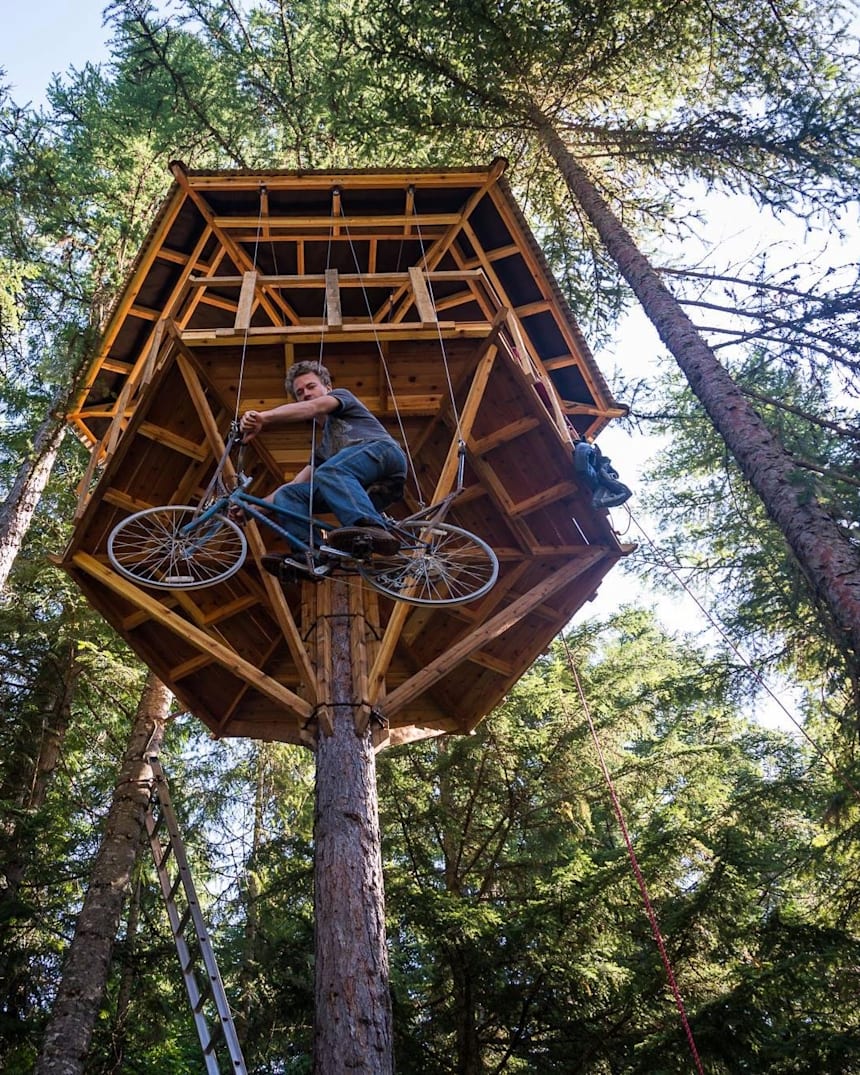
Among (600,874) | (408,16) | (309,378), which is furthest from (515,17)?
(600,874)

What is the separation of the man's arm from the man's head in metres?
0.19

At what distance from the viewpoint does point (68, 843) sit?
9711mm

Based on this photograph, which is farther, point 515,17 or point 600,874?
point 515,17

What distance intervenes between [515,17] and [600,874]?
10.9m

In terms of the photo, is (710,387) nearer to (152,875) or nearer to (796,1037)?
(796,1037)

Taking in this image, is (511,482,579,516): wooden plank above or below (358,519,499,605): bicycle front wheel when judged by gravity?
above

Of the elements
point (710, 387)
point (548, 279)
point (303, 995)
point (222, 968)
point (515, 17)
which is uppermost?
point (515, 17)

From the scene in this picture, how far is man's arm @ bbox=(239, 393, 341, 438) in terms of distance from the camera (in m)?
5.59

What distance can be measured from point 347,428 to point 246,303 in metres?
1.90

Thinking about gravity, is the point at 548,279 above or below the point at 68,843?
above

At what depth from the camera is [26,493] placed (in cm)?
973

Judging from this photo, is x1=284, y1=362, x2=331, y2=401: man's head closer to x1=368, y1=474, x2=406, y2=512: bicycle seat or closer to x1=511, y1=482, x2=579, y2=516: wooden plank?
x1=368, y1=474, x2=406, y2=512: bicycle seat

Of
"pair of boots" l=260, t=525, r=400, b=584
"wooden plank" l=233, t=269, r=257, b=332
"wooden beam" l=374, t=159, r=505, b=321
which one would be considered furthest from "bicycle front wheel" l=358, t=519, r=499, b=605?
"wooden beam" l=374, t=159, r=505, b=321

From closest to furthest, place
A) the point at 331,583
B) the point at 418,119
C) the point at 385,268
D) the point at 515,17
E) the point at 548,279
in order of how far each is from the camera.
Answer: the point at 331,583 < the point at 548,279 < the point at 385,268 < the point at 515,17 < the point at 418,119
